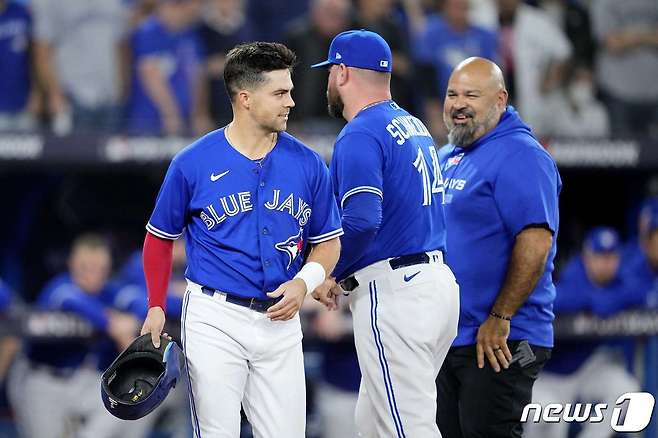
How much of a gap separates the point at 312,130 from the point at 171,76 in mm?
1024

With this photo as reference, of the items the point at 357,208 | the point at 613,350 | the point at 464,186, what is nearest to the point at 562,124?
the point at 613,350

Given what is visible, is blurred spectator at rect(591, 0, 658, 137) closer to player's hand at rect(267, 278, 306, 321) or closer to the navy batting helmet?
player's hand at rect(267, 278, 306, 321)

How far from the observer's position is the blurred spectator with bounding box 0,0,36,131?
7.61 meters

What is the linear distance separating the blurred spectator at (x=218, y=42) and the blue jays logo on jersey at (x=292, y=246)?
3.94 metres

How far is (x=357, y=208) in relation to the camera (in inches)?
162

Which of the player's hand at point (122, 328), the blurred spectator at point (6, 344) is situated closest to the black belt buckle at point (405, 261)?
the player's hand at point (122, 328)

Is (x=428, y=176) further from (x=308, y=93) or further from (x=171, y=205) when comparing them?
(x=308, y=93)

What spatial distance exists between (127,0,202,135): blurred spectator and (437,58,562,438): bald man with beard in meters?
3.45

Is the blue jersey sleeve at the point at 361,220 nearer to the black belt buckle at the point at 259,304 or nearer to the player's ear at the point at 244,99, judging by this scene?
the black belt buckle at the point at 259,304

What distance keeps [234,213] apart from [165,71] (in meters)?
4.05

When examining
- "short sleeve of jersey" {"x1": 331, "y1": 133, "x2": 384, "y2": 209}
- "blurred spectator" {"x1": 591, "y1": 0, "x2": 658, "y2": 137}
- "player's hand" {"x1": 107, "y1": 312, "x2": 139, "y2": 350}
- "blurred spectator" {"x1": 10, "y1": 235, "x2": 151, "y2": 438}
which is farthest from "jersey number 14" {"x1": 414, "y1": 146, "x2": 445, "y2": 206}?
"blurred spectator" {"x1": 591, "y1": 0, "x2": 658, "y2": 137}

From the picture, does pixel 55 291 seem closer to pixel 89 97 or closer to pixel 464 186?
pixel 89 97

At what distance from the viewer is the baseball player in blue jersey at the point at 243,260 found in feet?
12.7

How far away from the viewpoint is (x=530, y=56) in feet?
27.9
